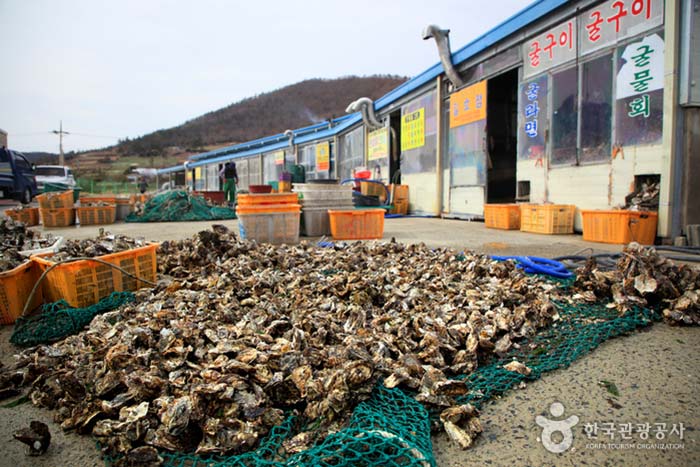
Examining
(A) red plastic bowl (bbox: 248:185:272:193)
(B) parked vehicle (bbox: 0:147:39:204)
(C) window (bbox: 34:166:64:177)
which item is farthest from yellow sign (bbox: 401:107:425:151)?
(C) window (bbox: 34:166:64:177)

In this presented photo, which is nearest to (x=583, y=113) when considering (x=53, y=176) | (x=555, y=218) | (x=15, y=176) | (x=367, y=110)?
(x=555, y=218)

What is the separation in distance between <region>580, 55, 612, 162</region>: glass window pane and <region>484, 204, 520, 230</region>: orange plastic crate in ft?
4.87

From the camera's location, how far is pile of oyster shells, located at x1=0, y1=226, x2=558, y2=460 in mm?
1637

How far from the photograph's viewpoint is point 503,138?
11727mm

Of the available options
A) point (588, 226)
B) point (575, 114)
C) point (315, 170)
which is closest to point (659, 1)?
point (575, 114)

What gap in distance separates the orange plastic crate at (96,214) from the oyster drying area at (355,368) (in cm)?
841

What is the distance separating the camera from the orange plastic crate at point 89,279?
3088mm

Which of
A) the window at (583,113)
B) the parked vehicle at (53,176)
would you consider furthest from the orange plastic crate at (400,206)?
the parked vehicle at (53,176)

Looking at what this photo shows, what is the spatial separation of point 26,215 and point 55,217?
152cm

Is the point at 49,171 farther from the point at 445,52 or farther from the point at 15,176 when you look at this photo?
the point at 445,52

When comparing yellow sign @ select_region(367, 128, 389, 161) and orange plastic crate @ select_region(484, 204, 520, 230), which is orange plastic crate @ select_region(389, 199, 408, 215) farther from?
orange plastic crate @ select_region(484, 204, 520, 230)

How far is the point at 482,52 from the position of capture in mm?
9641

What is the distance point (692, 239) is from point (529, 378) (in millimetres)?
4976

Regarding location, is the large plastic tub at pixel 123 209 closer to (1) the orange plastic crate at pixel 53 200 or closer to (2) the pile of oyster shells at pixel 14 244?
(1) the orange plastic crate at pixel 53 200
